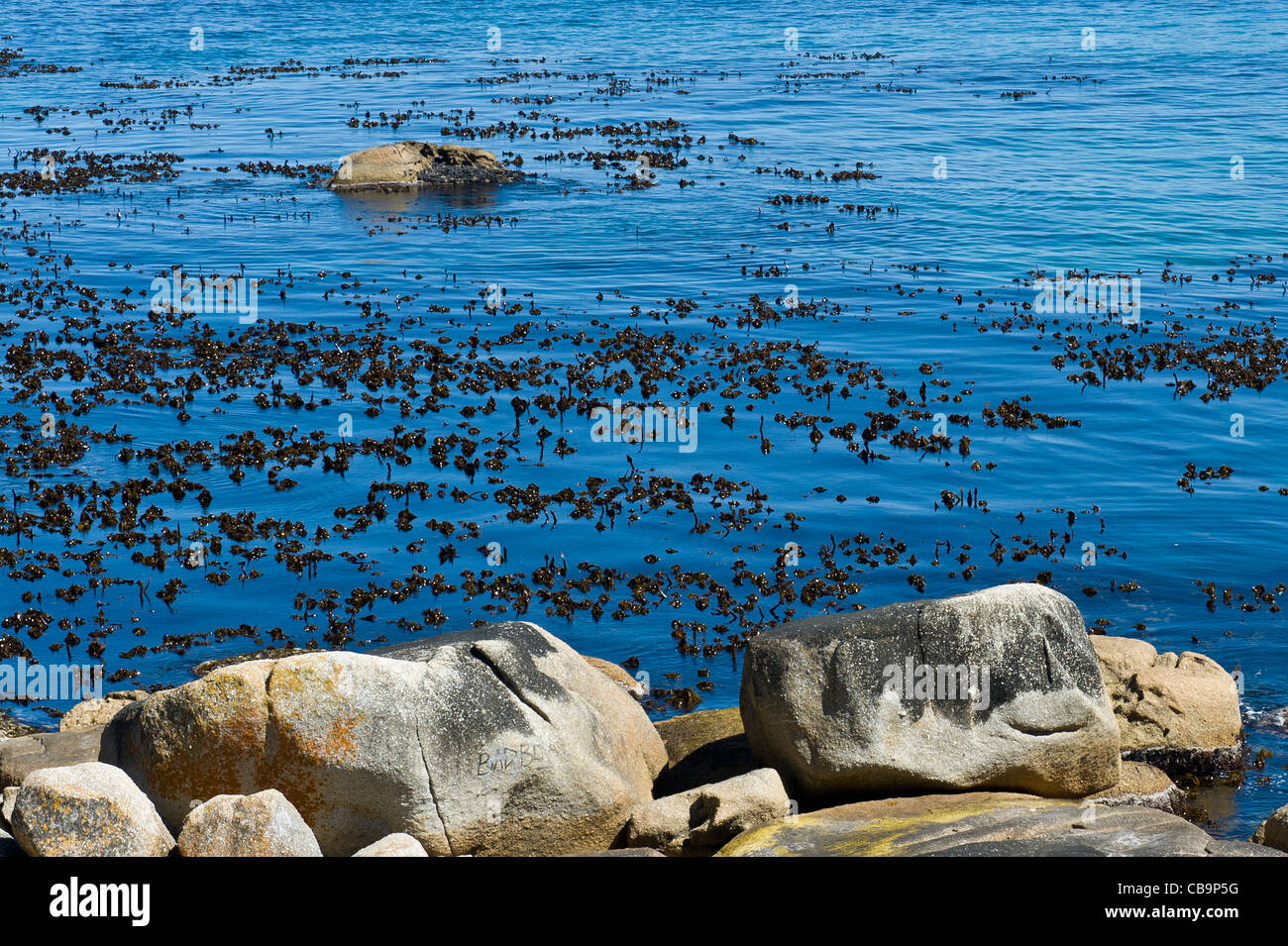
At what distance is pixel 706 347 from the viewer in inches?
1335

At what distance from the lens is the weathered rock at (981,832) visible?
1205 centimetres

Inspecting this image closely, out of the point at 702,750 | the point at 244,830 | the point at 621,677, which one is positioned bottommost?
the point at 702,750

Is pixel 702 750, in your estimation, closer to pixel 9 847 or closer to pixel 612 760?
pixel 612 760

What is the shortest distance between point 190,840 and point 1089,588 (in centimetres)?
1561

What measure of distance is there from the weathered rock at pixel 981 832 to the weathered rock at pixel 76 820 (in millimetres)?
5389

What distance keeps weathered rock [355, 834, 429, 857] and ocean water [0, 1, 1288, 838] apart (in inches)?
315

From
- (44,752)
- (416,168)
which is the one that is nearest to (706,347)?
(44,752)

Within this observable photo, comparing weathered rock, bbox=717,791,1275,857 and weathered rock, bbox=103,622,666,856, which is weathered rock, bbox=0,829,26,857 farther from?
weathered rock, bbox=717,791,1275,857

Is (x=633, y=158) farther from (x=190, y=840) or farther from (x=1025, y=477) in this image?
(x=190, y=840)

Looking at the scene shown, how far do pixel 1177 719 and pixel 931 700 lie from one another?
4461 mm

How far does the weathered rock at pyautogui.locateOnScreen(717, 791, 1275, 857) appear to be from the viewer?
474 inches

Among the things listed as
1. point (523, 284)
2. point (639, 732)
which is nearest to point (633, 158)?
point (523, 284)

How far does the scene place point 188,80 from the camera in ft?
270

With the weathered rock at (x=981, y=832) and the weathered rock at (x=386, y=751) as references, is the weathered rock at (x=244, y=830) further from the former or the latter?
the weathered rock at (x=981, y=832)
